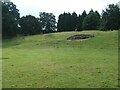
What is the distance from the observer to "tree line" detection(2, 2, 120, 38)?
82.1m

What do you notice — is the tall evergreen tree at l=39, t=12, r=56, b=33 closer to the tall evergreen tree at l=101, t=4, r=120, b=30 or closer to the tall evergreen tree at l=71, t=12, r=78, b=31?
the tall evergreen tree at l=71, t=12, r=78, b=31

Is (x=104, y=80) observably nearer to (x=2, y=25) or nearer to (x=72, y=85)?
(x=72, y=85)

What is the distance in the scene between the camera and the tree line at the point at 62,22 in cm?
8212

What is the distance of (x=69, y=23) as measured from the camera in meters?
112

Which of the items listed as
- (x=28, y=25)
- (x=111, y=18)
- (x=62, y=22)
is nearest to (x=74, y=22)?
(x=62, y=22)

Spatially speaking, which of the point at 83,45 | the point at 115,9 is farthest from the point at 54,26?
the point at 83,45

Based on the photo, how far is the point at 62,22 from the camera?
114m

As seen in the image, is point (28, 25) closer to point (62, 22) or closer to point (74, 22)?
point (62, 22)

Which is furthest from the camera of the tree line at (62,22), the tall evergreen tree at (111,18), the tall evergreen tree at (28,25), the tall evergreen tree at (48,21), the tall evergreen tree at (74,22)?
the tall evergreen tree at (48,21)

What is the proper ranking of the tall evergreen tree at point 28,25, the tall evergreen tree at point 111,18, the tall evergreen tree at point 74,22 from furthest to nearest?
the tall evergreen tree at point 74,22 < the tall evergreen tree at point 28,25 < the tall evergreen tree at point 111,18

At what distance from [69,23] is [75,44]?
60.5 metres

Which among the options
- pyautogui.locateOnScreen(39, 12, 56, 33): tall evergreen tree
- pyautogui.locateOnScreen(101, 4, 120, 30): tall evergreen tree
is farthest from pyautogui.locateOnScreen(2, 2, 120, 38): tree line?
pyautogui.locateOnScreen(39, 12, 56, 33): tall evergreen tree

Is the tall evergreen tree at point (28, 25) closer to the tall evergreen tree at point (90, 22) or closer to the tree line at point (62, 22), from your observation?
the tree line at point (62, 22)

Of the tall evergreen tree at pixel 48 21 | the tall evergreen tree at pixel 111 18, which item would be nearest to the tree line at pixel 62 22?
the tall evergreen tree at pixel 111 18
